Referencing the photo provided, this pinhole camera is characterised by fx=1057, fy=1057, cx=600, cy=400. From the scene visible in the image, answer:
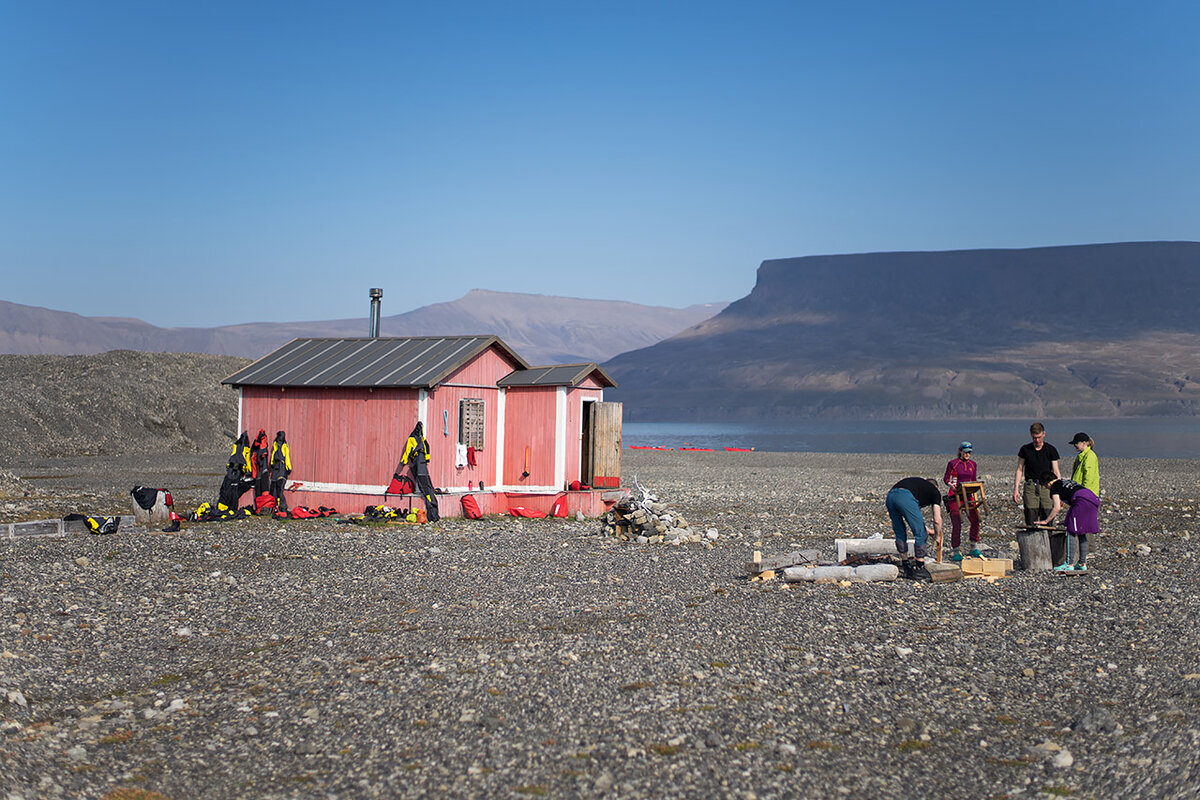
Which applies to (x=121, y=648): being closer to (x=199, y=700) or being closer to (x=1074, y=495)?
(x=199, y=700)

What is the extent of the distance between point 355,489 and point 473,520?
2435mm

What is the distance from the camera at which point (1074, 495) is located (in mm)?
13820

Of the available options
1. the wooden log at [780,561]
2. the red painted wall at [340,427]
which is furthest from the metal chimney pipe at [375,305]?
the wooden log at [780,561]

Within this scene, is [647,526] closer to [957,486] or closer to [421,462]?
[421,462]

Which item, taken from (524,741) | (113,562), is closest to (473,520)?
(113,562)

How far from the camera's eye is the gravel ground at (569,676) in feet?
22.4

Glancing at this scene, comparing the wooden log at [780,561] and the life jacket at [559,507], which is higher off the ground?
the life jacket at [559,507]

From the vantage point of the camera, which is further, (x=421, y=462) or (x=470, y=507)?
(x=470, y=507)

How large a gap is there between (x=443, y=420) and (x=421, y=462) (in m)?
1.12

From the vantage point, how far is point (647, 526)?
18.7 metres

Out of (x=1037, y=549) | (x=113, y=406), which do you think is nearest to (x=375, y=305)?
(x=1037, y=549)

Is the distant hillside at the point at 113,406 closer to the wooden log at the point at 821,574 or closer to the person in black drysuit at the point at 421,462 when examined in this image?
the person in black drysuit at the point at 421,462

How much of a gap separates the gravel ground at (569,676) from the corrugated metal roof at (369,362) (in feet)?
16.9

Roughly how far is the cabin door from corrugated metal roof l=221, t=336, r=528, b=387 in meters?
2.06
